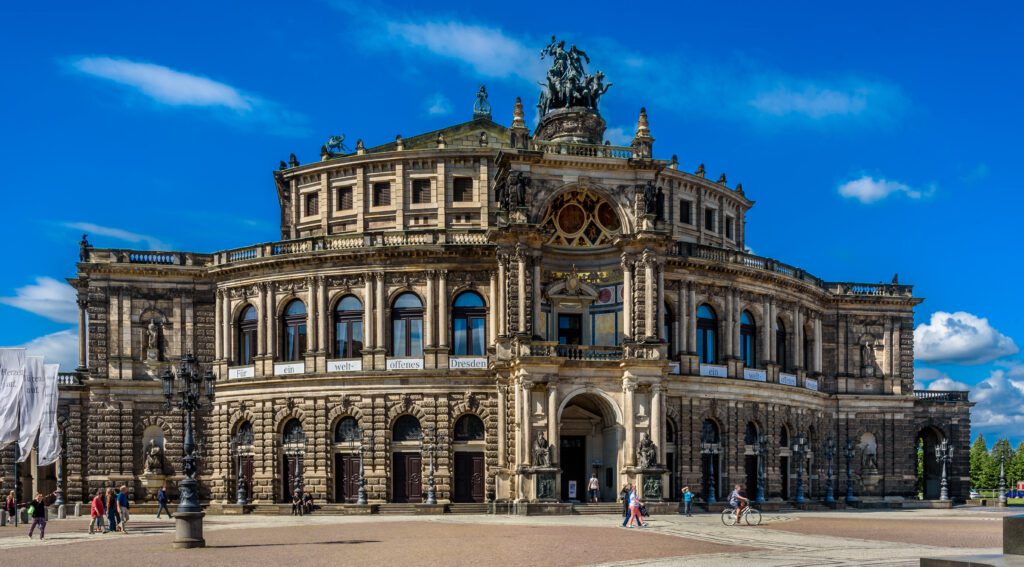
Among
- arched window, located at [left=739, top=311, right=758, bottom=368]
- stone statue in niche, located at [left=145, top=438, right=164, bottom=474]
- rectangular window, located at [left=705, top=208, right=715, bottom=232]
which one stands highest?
rectangular window, located at [left=705, top=208, right=715, bottom=232]

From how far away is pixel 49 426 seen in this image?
6794 centimetres

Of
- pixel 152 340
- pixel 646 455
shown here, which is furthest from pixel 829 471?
pixel 152 340

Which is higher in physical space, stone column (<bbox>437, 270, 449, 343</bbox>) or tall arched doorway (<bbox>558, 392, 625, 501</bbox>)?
stone column (<bbox>437, 270, 449, 343</bbox>)

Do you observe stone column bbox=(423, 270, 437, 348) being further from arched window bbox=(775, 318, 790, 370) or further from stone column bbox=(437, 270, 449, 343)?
arched window bbox=(775, 318, 790, 370)

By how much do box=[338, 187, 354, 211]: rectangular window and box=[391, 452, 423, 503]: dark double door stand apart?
51.2ft

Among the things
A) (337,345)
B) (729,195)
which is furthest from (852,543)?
(729,195)

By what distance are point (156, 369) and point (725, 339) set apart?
31913 millimetres

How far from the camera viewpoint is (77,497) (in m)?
67.6

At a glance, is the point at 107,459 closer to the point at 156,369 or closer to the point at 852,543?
the point at 156,369

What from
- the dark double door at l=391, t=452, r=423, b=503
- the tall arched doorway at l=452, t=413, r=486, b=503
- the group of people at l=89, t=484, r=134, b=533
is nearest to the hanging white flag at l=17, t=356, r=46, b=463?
the dark double door at l=391, t=452, r=423, b=503

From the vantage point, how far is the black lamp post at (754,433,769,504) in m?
66.3

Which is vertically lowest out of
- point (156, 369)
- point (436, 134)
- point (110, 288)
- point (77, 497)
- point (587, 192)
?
point (77, 497)

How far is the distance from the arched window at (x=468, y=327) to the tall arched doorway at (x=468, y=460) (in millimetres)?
3554

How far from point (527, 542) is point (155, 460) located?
3539cm
